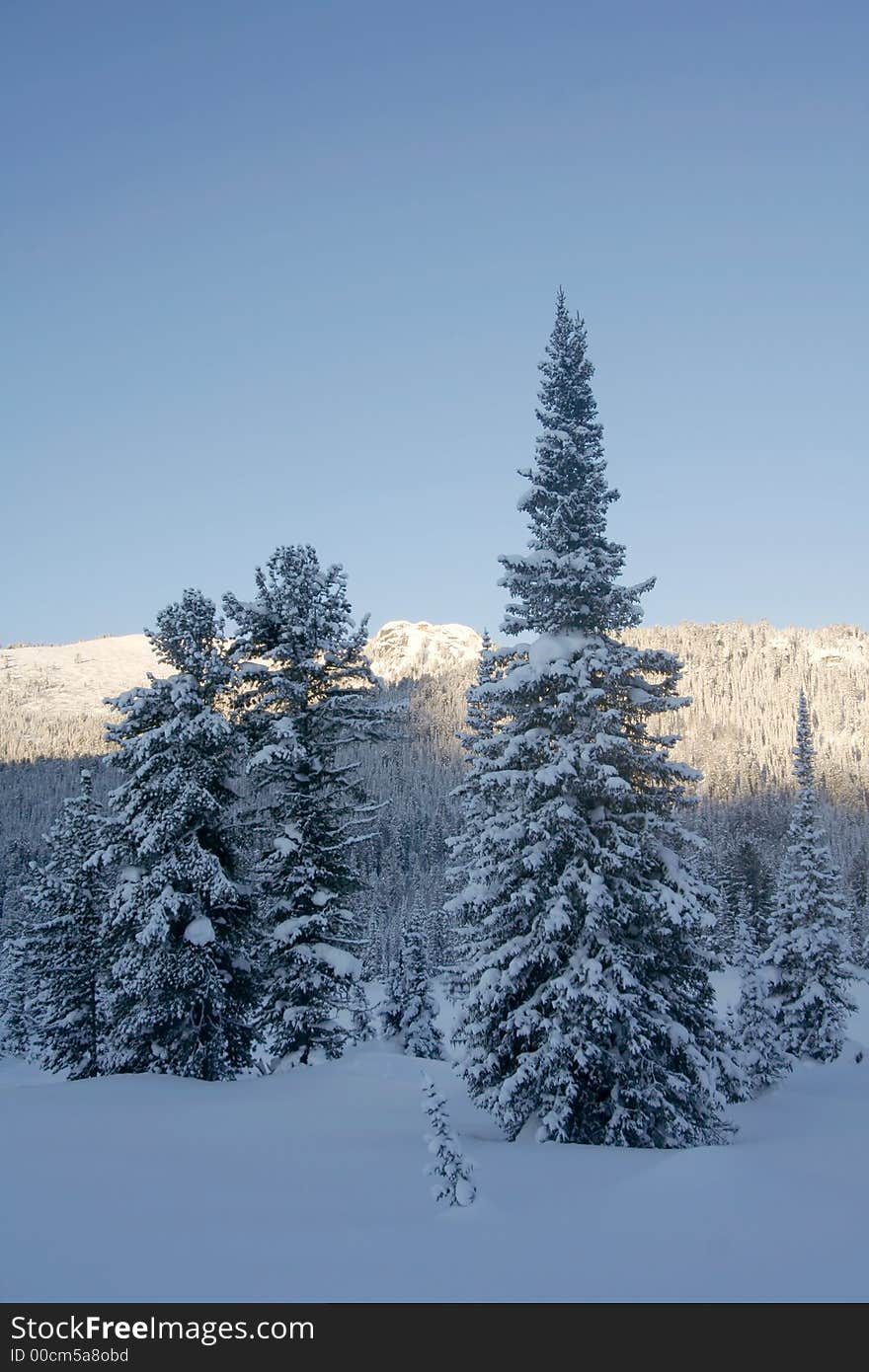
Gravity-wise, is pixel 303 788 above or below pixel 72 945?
above

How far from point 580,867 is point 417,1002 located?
1150 inches

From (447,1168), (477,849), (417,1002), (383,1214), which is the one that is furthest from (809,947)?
(383,1214)

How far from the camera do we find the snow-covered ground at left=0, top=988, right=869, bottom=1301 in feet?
20.7

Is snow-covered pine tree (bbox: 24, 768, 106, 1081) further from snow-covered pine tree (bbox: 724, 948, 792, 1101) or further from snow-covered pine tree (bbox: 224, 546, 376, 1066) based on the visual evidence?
snow-covered pine tree (bbox: 724, 948, 792, 1101)

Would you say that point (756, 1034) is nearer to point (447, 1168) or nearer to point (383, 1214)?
point (447, 1168)

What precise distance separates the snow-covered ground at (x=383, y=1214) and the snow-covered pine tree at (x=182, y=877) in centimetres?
523

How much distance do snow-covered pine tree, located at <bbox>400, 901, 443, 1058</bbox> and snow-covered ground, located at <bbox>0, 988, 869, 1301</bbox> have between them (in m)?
27.5

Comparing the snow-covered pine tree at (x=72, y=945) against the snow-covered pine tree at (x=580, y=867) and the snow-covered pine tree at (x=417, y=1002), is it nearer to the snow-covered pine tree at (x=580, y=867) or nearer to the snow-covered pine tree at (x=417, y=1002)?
the snow-covered pine tree at (x=417, y=1002)

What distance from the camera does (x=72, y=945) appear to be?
89.7ft

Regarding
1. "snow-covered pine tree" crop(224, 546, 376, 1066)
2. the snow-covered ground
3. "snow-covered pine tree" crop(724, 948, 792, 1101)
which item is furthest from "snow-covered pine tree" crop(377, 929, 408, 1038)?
the snow-covered ground

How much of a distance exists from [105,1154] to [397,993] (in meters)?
31.6

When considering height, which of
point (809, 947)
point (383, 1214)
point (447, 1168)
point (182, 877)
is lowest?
point (809, 947)

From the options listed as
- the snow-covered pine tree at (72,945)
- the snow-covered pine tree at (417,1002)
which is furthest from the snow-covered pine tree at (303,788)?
the snow-covered pine tree at (417,1002)
